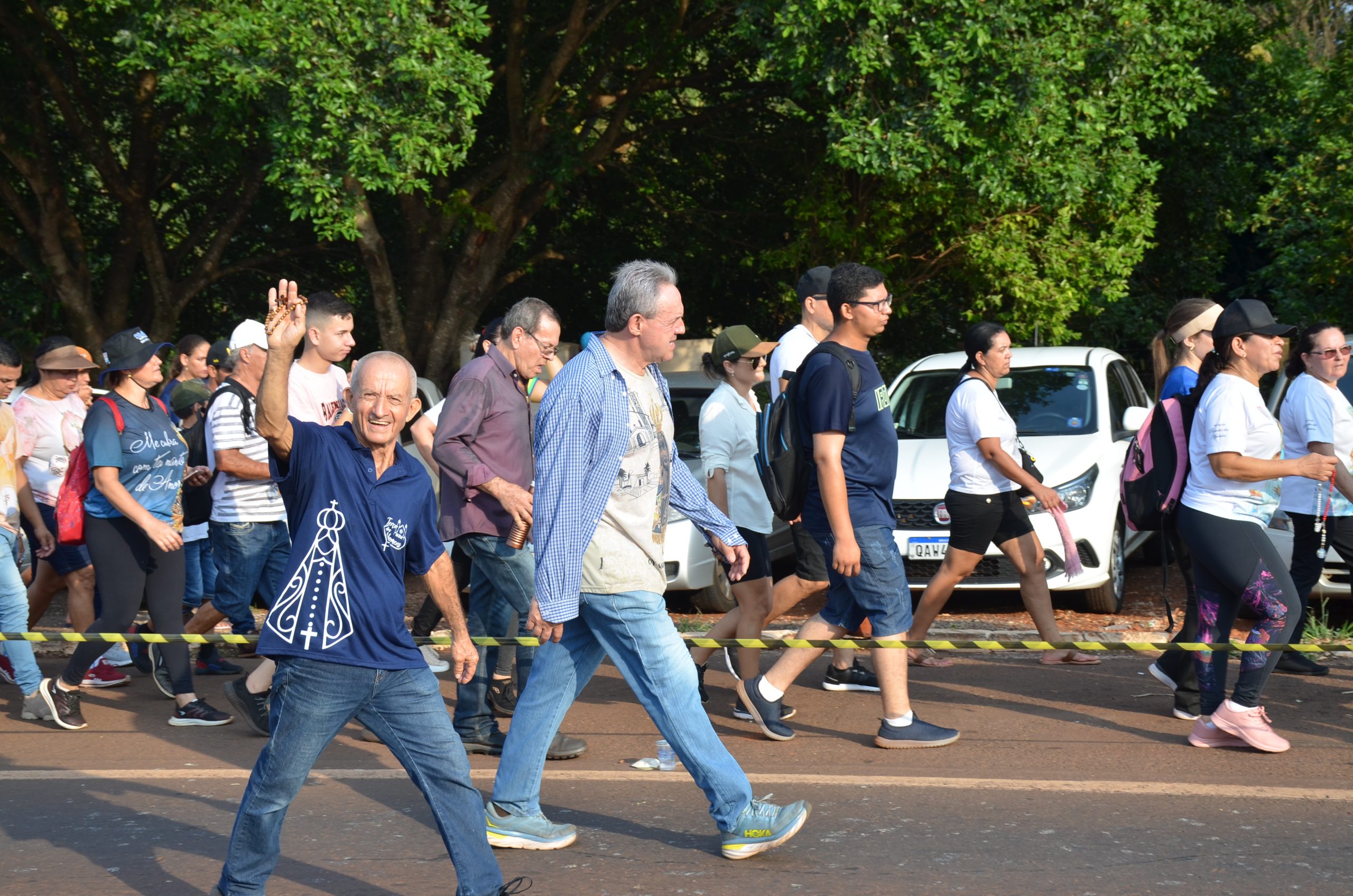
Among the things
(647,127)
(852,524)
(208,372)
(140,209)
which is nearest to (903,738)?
(852,524)

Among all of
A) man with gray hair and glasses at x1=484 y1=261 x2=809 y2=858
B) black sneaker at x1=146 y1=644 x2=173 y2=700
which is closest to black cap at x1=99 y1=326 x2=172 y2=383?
black sneaker at x1=146 y1=644 x2=173 y2=700

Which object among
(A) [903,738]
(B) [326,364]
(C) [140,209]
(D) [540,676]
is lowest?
(A) [903,738]

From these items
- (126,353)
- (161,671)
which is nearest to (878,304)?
(126,353)

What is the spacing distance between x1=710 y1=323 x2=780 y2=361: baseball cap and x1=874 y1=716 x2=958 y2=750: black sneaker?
73.4 inches

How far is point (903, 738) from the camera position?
232 inches

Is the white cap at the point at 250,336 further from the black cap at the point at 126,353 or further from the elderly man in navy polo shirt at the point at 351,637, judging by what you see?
the elderly man in navy polo shirt at the point at 351,637

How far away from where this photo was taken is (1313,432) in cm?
620

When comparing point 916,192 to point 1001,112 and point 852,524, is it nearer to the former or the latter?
point 1001,112

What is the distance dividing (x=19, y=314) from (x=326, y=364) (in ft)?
41.2

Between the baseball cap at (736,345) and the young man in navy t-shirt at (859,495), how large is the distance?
2.80ft

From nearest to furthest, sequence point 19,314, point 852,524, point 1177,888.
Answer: point 1177,888
point 852,524
point 19,314

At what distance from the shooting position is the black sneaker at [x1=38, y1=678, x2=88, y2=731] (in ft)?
21.7

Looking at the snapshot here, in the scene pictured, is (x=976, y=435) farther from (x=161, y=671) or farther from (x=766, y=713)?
(x=161, y=671)

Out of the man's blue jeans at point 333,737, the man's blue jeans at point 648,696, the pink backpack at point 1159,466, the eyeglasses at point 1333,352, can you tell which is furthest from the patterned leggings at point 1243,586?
the man's blue jeans at point 333,737
